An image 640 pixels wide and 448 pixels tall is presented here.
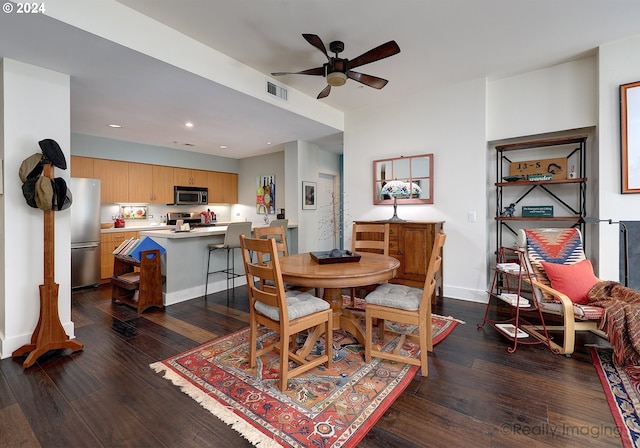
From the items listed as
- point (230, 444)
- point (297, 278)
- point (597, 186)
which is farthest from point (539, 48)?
point (230, 444)

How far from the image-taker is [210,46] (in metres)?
2.93

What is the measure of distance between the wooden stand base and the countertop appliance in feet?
12.8

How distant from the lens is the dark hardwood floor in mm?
1536

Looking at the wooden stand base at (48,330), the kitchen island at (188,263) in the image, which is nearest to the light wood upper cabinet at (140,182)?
the kitchen island at (188,263)

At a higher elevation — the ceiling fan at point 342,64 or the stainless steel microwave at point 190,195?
the ceiling fan at point 342,64

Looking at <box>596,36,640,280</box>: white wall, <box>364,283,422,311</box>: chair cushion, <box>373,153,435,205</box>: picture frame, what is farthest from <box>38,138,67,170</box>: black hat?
<box>596,36,640,280</box>: white wall

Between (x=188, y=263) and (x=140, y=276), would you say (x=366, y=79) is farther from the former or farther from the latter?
(x=140, y=276)

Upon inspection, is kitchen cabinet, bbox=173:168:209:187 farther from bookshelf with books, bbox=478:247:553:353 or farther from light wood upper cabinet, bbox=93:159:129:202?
bookshelf with books, bbox=478:247:553:353

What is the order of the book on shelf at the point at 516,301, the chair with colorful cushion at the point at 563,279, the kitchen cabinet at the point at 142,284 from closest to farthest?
the chair with colorful cushion at the point at 563,279
the book on shelf at the point at 516,301
the kitchen cabinet at the point at 142,284

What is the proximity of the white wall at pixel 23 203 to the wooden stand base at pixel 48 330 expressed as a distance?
15 cm

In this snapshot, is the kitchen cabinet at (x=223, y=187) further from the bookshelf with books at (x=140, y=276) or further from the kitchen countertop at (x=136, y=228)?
the bookshelf with books at (x=140, y=276)

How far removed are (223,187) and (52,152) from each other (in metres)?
4.71

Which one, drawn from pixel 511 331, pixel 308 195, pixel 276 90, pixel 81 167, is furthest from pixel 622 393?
pixel 81 167

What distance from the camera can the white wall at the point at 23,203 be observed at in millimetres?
2418
